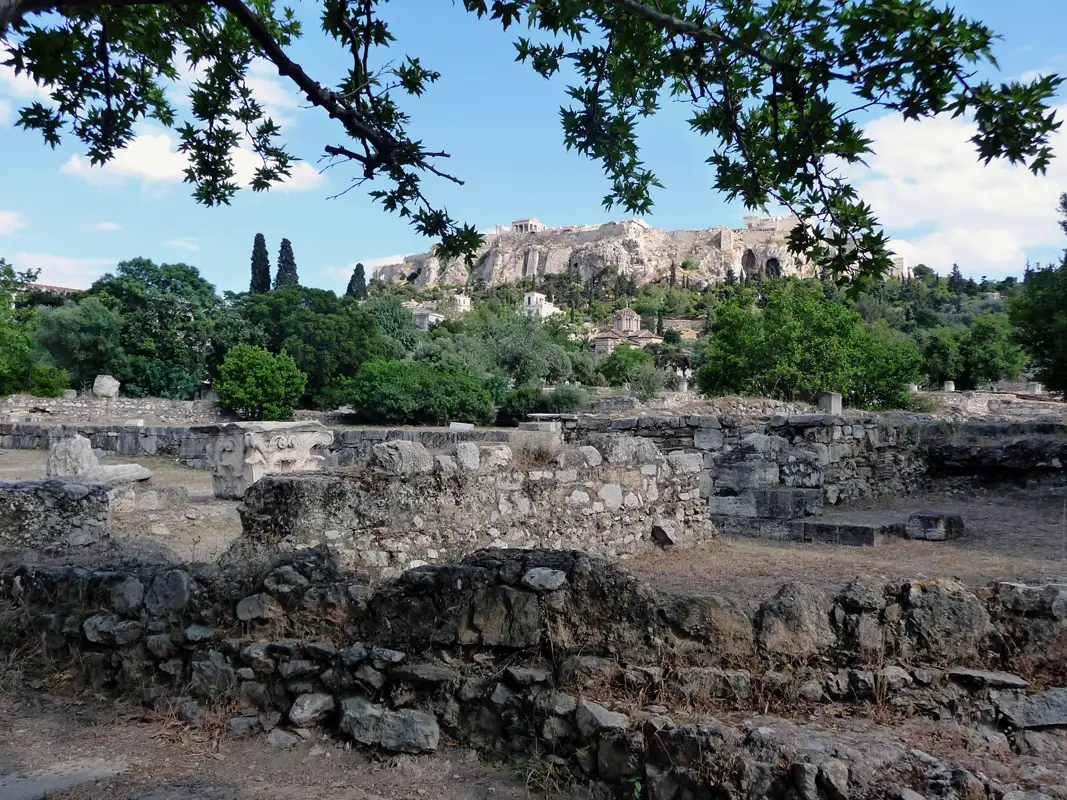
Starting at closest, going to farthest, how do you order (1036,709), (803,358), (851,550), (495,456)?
(1036,709)
(495,456)
(851,550)
(803,358)

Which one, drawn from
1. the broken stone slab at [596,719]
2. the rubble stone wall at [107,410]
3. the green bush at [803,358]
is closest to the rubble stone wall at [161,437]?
the rubble stone wall at [107,410]

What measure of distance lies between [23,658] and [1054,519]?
409 inches

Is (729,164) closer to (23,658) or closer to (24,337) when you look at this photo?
(23,658)

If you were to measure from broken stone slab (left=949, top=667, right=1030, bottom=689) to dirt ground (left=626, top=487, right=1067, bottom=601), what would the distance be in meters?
1.77

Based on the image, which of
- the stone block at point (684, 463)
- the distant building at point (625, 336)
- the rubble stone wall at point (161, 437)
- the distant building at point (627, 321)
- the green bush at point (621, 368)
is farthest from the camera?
the distant building at point (627, 321)

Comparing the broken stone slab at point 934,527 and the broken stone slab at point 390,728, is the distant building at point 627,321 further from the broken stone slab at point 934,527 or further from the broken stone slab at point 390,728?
the broken stone slab at point 390,728

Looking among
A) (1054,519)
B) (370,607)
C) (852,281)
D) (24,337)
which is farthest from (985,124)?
(24,337)

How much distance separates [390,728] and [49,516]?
4789 millimetres

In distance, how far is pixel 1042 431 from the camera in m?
13.4

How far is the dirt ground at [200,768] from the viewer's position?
9.66 feet

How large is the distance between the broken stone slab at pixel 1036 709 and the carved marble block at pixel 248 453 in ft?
32.6

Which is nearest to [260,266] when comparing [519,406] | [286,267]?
[286,267]

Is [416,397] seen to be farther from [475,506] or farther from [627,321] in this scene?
[627,321]

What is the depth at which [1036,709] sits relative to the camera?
8.87 feet
